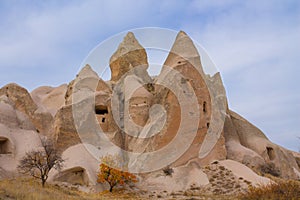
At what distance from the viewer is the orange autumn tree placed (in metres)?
20.9

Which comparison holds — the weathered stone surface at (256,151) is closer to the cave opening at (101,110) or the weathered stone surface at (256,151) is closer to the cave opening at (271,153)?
the cave opening at (271,153)

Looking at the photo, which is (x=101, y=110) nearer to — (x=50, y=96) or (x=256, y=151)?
(x=256, y=151)

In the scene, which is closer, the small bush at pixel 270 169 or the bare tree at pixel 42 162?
the bare tree at pixel 42 162

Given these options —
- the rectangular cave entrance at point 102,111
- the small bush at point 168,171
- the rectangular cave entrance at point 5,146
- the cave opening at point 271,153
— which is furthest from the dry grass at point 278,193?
the rectangular cave entrance at point 5,146

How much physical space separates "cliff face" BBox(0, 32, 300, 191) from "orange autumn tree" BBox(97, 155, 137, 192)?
736mm

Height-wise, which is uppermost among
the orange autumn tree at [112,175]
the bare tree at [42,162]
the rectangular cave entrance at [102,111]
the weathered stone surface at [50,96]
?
the weathered stone surface at [50,96]

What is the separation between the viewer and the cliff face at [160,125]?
22625 mm

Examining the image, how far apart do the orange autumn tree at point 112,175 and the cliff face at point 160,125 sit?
736 millimetres

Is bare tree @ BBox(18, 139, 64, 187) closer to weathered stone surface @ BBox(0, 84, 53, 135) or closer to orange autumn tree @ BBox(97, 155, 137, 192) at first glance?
orange autumn tree @ BBox(97, 155, 137, 192)

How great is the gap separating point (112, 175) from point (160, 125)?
481 centimetres

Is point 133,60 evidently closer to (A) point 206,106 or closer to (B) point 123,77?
(B) point 123,77

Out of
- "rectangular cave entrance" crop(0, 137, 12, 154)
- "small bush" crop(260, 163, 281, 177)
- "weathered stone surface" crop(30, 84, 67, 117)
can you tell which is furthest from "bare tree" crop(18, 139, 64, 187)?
"weathered stone surface" crop(30, 84, 67, 117)

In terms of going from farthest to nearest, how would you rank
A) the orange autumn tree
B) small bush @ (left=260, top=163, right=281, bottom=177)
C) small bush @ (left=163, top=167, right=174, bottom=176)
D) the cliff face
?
small bush @ (left=260, top=163, right=281, bottom=177)
the cliff face
small bush @ (left=163, top=167, right=174, bottom=176)
the orange autumn tree

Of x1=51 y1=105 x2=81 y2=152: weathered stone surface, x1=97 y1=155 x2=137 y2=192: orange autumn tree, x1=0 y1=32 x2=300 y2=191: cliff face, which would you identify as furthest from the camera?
x1=51 y1=105 x2=81 y2=152: weathered stone surface
